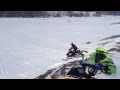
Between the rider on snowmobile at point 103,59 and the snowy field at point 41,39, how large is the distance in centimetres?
7

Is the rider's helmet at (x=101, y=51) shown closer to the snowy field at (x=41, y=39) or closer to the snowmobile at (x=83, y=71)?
the snowy field at (x=41, y=39)

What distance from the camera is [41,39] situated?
3.01 m

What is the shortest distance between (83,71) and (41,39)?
730 mm

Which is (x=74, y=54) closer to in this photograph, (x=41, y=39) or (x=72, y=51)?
(x=72, y=51)

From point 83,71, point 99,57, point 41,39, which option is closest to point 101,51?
point 99,57

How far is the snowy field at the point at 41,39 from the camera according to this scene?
2885 millimetres

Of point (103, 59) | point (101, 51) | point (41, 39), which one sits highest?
point (41, 39)

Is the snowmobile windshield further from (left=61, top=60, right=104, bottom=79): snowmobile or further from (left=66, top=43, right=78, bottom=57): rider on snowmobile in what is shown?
(left=66, top=43, right=78, bottom=57): rider on snowmobile

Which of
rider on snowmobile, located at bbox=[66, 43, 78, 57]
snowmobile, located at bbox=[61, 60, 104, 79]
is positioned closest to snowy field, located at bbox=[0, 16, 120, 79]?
rider on snowmobile, located at bbox=[66, 43, 78, 57]

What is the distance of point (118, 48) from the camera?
116 inches

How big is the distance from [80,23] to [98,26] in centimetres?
26
